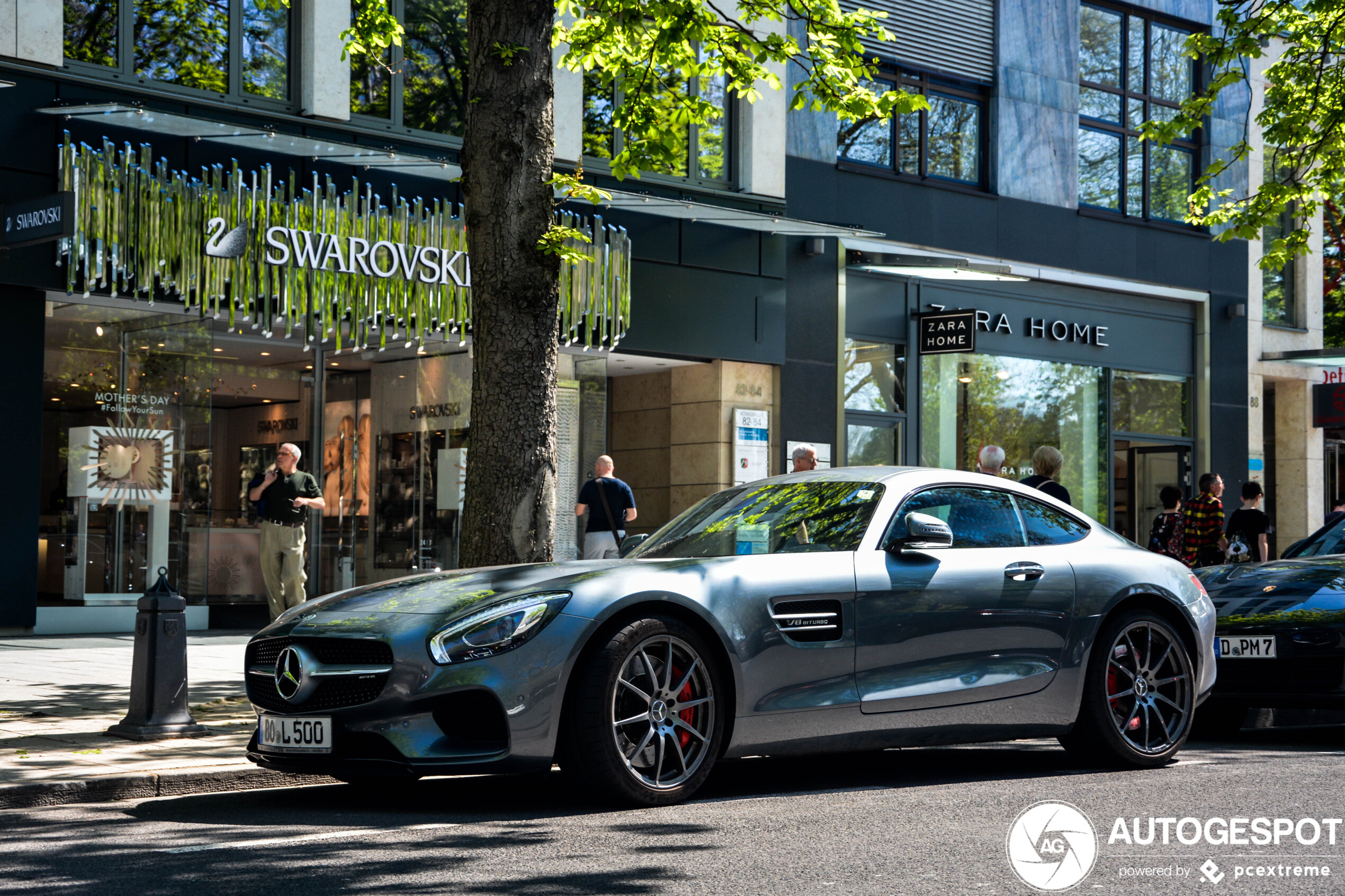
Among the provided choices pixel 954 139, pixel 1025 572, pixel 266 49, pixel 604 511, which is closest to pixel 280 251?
pixel 266 49

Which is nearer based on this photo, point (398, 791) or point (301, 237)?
point (398, 791)

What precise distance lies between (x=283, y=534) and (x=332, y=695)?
A: 818cm

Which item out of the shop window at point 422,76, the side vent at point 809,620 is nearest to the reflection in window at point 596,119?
the shop window at point 422,76

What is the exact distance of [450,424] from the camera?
54.0 feet

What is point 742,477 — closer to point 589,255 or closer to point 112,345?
point 589,255

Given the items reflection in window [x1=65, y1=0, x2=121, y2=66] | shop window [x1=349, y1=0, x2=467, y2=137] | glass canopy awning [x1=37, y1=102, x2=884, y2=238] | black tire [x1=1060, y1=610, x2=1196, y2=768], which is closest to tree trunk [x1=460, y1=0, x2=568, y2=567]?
glass canopy awning [x1=37, y1=102, x2=884, y2=238]

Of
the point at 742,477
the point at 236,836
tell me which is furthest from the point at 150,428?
the point at 236,836

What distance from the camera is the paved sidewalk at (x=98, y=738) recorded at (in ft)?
20.5

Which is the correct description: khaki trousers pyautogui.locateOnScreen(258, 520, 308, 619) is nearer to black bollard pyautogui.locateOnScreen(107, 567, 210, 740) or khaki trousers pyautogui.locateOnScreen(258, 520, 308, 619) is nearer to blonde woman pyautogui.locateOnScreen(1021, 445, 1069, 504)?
black bollard pyautogui.locateOnScreen(107, 567, 210, 740)

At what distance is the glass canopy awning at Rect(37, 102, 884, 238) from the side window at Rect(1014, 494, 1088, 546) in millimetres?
4682

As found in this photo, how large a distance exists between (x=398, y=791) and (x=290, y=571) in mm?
7454

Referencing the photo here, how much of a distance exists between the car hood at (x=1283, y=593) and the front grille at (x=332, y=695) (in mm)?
5400

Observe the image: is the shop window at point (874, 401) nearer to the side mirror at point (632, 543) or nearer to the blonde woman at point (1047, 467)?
Answer: the blonde woman at point (1047, 467)

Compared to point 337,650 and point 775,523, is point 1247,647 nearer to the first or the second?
point 775,523
